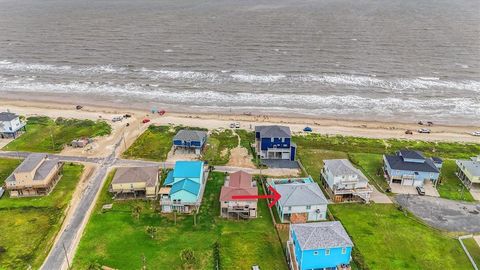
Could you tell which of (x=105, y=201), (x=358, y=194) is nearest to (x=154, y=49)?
(x=105, y=201)

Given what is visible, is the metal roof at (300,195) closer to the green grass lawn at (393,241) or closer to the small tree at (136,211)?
the green grass lawn at (393,241)

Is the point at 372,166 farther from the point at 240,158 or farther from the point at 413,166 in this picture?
the point at 240,158

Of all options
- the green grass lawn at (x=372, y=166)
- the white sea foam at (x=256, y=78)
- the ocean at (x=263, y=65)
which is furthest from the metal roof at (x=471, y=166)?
the white sea foam at (x=256, y=78)

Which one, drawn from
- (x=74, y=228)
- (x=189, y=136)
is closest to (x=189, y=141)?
(x=189, y=136)

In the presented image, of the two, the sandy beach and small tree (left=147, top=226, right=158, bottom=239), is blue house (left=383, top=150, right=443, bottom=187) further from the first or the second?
small tree (left=147, top=226, right=158, bottom=239)

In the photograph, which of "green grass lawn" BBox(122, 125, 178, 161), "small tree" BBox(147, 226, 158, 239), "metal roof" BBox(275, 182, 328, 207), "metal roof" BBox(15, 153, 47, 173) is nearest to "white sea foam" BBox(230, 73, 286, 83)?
"green grass lawn" BBox(122, 125, 178, 161)

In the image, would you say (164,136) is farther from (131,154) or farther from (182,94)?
(182,94)
